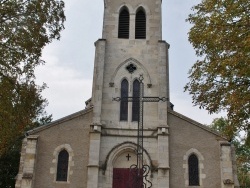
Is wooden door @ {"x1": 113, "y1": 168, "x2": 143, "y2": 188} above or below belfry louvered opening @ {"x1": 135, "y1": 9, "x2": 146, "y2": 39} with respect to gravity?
below

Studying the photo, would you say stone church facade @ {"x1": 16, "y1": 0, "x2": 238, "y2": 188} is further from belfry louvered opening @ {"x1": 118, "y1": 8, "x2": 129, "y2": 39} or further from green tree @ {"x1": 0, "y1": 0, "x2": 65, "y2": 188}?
green tree @ {"x1": 0, "y1": 0, "x2": 65, "y2": 188}

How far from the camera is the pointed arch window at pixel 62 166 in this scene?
1944cm

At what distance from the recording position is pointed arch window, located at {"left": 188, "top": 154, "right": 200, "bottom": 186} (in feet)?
63.7

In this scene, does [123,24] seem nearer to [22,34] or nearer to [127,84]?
[127,84]

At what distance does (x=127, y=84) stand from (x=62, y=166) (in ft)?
20.6

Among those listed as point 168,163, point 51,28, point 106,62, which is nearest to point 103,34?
point 106,62

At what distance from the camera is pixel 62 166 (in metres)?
19.7

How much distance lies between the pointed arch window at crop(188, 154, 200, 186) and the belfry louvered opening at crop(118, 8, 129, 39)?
29.4ft

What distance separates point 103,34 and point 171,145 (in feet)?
27.9

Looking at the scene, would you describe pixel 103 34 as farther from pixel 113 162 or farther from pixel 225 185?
pixel 225 185

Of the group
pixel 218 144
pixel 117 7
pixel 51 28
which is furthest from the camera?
pixel 117 7

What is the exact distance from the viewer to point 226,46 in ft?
35.3

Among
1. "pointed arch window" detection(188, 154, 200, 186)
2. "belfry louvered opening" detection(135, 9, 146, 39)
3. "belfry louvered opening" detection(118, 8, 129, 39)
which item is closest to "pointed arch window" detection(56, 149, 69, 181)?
"pointed arch window" detection(188, 154, 200, 186)

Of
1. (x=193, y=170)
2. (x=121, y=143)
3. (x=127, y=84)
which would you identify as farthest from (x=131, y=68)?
(x=193, y=170)
